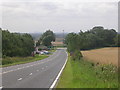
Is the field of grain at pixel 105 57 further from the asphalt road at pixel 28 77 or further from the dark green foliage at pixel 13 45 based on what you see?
the dark green foliage at pixel 13 45

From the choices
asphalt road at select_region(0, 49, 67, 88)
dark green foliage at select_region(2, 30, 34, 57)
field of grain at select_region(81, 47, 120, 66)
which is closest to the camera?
asphalt road at select_region(0, 49, 67, 88)

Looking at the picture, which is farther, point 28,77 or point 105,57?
point 105,57

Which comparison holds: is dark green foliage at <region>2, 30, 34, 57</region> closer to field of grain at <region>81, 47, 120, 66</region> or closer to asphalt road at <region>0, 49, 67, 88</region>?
field of grain at <region>81, 47, 120, 66</region>

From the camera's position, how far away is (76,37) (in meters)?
82.1

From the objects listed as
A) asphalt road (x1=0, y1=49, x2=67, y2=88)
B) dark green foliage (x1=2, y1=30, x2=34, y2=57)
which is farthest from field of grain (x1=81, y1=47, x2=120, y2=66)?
dark green foliage (x1=2, y1=30, x2=34, y2=57)

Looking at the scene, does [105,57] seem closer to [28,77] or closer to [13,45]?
[28,77]

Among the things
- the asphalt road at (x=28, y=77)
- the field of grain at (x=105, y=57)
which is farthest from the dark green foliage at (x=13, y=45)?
the asphalt road at (x=28, y=77)

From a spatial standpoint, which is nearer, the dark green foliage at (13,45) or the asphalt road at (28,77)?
→ the asphalt road at (28,77)

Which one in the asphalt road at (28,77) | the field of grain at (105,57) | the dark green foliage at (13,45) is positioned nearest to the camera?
the asphalt road at (28,77)

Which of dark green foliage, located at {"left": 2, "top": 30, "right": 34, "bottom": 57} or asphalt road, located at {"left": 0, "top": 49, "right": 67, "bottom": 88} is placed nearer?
asphalt road, located at {"left": 0, "top": 49, "right": 67, "bottom": 88}

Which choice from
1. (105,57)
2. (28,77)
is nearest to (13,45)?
(105,57)

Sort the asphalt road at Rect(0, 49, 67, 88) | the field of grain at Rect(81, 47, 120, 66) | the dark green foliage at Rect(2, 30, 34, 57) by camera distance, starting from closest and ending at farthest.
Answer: the asphalt road at Rect(0, 49, 67, 88)
the field of grain at Rect(81, 47, 120, 66)
the dark green foliage at Rect(2, 30, 34, 57)

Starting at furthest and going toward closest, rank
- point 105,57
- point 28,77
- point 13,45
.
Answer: point 13,45
point 105,57
point 28,77

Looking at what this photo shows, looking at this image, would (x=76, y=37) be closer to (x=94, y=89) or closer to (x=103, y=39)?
(x=103, y=39)
